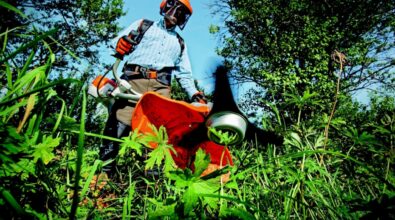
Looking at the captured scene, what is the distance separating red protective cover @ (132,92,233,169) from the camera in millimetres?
Answer: 2059

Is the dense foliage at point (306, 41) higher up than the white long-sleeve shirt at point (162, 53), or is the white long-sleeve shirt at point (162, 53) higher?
the dense foliage at point (306, 41)

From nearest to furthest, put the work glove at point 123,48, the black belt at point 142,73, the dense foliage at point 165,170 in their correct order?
the dense foliage at point 165,170, the work glove at point 123,48, the black belt at point 142,73

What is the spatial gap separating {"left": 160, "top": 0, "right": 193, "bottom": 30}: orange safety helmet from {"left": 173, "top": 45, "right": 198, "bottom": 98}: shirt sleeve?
1.40 ft

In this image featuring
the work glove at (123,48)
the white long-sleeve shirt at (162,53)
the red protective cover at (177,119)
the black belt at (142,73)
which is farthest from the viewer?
the white long-sleeve shirt at (162,53)

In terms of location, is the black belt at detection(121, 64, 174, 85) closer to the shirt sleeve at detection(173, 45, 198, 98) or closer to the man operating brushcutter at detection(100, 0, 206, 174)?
the man operating brushcutter at detection(100, 0, 206, 174)

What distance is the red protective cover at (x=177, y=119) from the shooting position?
6.75 ft

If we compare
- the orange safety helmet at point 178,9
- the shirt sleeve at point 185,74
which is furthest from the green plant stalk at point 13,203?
the orange safety helmet at point 178,9

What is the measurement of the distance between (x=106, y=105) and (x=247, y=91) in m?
11.7

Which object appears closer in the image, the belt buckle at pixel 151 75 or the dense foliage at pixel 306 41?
the belt buckle at pixel 151 75

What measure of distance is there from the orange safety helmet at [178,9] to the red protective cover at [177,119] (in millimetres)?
2083

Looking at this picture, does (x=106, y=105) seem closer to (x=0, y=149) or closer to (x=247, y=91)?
(x=0, y=149)

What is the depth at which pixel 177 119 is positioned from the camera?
7.06 ft

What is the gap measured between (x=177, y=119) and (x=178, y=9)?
2185 millimetres

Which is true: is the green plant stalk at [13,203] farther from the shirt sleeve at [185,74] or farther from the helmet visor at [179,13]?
the helmet visor at [179,13]
